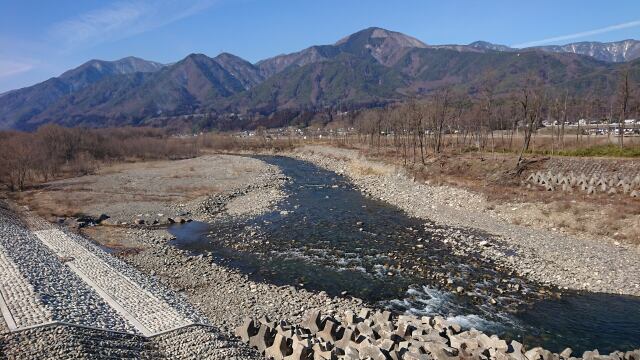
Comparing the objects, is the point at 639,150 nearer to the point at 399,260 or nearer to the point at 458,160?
the point at 458,160

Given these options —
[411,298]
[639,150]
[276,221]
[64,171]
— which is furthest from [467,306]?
[64,171]

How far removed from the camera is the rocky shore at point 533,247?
1914 cm

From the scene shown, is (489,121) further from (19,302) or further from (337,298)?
(19,302)

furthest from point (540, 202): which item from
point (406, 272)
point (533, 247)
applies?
point (406, 272)

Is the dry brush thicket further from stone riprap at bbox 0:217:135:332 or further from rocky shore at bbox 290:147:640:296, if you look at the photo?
rocky shore at bbox 290:147:640:296

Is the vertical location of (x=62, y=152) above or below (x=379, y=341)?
above

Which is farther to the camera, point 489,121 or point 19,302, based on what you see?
point 489,121

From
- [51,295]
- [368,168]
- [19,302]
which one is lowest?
[51,295]

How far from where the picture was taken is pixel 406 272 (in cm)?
2111

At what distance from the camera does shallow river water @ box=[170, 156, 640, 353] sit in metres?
15.5

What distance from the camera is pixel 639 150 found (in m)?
40.1

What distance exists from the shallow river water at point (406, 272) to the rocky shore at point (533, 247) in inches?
40.4

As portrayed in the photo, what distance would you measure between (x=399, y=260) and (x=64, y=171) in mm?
65578

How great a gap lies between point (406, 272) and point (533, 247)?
7.87 meters
